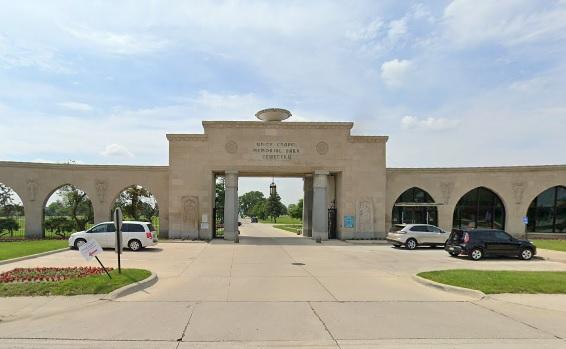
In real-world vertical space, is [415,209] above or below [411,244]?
above

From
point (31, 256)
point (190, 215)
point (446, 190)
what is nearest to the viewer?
point (31, 256)

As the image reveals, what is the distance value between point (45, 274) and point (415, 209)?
26695 millimetres

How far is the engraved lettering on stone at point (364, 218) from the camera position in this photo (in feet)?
97.3

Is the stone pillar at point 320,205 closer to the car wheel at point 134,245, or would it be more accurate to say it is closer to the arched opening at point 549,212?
the car wheel at point 134,245

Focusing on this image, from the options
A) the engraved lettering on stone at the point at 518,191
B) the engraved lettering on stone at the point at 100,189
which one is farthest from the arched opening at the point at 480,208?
the engraved lettering on stone at the point at 100,189

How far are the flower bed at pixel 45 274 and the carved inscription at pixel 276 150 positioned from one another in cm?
1742

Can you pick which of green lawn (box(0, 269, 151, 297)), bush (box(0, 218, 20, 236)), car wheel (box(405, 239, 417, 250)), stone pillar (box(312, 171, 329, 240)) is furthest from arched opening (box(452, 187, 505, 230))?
bush (box(0, 218, 20, 236))

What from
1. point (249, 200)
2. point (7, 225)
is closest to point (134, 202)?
point (7, 225)

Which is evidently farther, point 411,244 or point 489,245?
point 411,244

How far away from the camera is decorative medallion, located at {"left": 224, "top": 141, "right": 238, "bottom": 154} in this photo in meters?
29.2

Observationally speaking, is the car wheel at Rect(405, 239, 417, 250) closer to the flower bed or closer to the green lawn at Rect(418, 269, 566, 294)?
the green lawn at Rect(418, 269, 566, 294)

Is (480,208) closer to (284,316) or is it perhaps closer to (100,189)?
(100,189)

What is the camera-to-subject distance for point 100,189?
97.9 feet

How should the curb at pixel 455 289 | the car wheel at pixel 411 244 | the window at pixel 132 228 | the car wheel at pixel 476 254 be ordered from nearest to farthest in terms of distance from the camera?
the curb at pixel 455 289, the car wheel at pixel 476 254, the window at pixel 132 228, the car wheel at pixel 411 244
